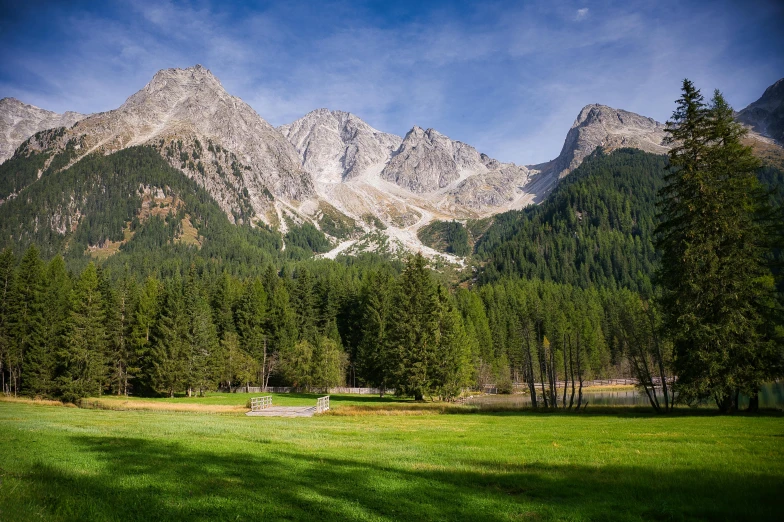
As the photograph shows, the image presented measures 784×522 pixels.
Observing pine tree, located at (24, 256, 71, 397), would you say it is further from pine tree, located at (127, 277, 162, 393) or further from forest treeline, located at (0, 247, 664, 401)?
pine tree, located at (127, 277, 162, 393)

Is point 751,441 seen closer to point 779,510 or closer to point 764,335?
point 779,510

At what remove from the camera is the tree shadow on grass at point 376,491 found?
8.11m

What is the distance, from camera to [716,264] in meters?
25.1

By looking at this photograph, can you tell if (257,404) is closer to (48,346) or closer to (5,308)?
(48,346)

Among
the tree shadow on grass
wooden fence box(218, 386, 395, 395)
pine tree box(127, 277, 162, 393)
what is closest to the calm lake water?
wooden fence box(218, 386, 395, 395)

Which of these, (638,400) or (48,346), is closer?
(48,346)

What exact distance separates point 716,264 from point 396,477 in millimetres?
24159

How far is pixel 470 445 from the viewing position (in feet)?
57.3

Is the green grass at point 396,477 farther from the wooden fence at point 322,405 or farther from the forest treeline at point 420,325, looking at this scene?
the wooden fence at point 322,405

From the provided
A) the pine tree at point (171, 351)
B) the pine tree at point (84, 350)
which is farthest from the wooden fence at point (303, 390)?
the pine tree at point (84, 350)

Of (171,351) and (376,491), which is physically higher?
(171,351)

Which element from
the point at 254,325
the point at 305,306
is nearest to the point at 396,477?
the point at 254,325

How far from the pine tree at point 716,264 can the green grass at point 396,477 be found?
6116 mm

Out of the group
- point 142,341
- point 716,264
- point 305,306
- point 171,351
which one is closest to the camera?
point 716,264
